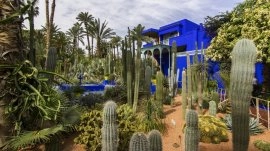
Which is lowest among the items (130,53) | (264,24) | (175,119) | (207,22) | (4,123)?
(175,119)

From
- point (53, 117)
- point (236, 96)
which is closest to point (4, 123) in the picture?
point (53, 117)

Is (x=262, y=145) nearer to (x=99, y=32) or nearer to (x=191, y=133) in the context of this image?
(x=191, y=133)

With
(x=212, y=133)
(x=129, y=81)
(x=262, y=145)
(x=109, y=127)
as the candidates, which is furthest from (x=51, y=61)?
(x=262, y=145)

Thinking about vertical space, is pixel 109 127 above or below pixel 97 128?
above

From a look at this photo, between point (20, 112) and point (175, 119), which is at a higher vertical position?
point (20, 112)

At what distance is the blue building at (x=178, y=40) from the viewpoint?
23.0 m

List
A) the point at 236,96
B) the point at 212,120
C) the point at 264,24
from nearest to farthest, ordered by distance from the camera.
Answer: the point at 236,96 → the point at 212,120 → the point at 264,24

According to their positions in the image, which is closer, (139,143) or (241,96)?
(139,143)

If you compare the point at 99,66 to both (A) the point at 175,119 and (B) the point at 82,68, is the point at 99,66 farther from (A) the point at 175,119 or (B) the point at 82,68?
(A) the point at 175,119

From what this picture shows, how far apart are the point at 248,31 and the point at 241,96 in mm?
9750

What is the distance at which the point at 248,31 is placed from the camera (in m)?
13.1

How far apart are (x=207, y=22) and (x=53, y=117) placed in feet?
60.5

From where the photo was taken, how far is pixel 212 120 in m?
8.02

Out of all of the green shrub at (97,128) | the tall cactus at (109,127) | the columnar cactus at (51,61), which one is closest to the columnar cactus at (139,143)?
the tall cactus at (109,127)
